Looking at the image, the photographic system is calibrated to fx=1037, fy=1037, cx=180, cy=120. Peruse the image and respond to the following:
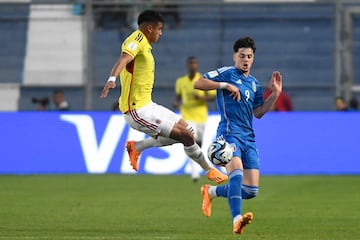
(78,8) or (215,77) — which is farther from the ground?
(215,77)

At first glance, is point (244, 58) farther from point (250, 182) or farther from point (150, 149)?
point (150, 149)

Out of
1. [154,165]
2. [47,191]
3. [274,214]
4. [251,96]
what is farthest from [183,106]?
[251,96]

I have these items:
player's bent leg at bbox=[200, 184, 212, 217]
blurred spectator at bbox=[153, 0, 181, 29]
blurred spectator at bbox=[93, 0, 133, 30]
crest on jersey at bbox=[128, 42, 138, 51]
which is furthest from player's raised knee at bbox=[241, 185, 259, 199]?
blurred spectator at bbox=[93, 0, 133, 30]

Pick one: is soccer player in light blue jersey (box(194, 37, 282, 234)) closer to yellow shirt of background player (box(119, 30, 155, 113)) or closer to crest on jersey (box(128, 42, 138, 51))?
crest on jersey (box(128, 42, 138, 51))

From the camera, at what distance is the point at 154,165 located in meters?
21.4

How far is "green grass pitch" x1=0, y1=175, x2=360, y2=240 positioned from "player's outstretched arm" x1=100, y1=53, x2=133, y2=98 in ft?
4.84

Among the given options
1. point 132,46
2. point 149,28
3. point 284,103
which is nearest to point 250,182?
point 132,46

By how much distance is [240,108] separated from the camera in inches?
422

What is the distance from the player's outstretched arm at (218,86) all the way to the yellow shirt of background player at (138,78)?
1.37 meters

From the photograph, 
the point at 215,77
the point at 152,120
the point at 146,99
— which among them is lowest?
the point at 152,120

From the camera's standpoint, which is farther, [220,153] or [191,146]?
[191,146]

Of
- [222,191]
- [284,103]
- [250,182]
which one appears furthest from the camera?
[284,103]

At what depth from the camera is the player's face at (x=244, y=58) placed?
421 inches

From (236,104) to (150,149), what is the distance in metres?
10.7
